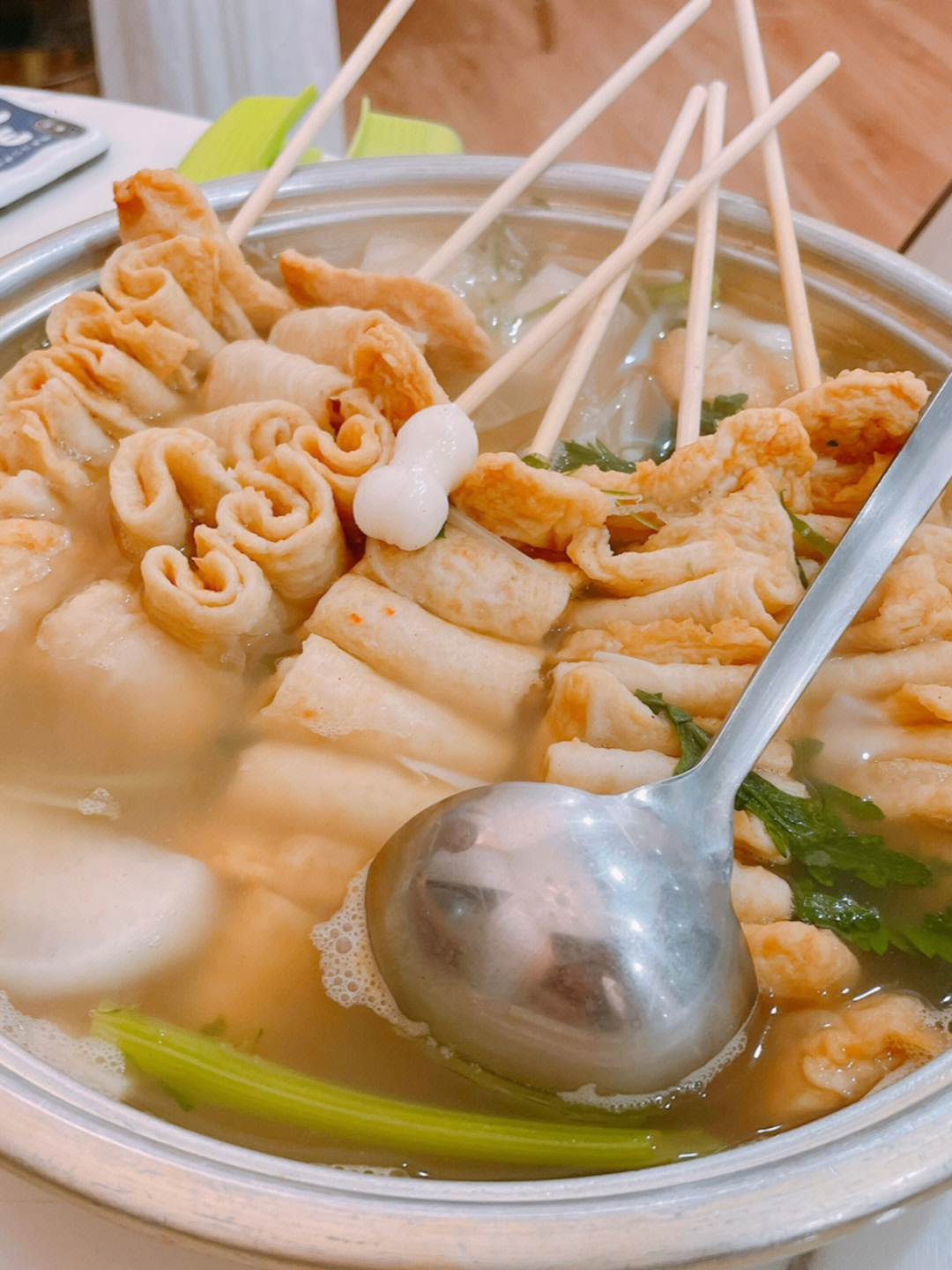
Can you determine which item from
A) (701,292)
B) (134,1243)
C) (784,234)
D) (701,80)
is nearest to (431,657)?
(134,1243)

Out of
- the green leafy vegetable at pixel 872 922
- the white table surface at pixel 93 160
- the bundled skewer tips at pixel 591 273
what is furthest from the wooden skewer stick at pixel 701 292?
the white table surface at pixel 93 160

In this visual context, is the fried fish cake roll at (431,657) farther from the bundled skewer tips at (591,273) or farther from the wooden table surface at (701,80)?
the wooden table surface at (701,80)

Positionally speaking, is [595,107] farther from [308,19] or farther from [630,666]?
[308,19]

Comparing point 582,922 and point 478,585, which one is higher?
point 478,585

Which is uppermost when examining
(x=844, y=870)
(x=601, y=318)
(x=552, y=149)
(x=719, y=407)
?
(x=552, y=149)

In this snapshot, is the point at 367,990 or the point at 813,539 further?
the point at 813,539

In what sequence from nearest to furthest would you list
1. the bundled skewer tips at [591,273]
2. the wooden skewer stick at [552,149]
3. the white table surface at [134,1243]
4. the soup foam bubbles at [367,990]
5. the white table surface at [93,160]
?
the white table surface at [134,1243] → the soup foam bubbles at [367,990] → the bundled skewer tips at [591,273] → the wooden skewer stick at [552,149] → the white table surface at [93,160]

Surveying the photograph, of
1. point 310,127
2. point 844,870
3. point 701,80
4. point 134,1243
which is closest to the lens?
point 134,1243

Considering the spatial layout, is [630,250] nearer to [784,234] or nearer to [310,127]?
[784,234]

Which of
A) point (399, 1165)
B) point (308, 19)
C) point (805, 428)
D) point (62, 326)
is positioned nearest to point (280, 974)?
point (399, 1165)
